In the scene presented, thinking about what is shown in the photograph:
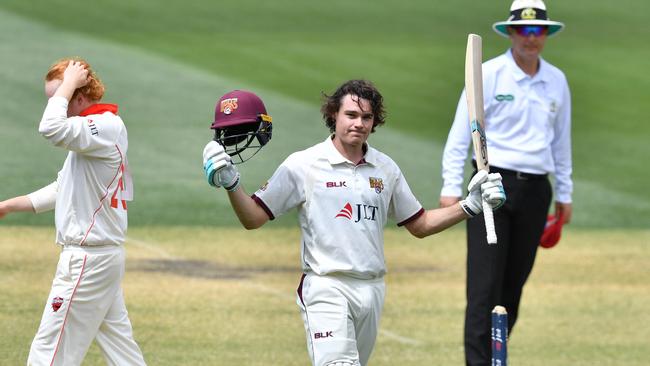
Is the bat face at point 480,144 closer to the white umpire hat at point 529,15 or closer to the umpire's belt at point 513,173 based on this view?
the umpire's belt at point 513,173

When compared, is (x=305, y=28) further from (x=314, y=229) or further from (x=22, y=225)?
(x=314, y=229)

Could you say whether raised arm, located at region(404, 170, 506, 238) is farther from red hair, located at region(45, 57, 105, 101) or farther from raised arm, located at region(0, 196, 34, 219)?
raised arm, located at region(0, 196, 34, 219)

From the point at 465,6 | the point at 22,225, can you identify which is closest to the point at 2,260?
the point at 22,225

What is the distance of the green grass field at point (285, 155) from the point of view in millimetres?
10664

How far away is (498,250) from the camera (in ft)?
28.3

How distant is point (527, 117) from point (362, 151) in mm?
2197

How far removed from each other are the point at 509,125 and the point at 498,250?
32.1 inches

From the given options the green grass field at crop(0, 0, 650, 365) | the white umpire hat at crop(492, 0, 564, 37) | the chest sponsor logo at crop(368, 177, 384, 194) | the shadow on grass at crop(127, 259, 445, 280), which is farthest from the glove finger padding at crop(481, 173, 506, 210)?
the shadow on grass at crop(127, 259, 445, 280)

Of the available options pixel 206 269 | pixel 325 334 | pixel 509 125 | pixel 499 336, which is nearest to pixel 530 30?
pixel 509 125

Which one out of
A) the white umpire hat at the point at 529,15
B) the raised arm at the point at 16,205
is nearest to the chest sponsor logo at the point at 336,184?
the raised arm at the point at 16,205

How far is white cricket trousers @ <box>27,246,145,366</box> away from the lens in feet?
22.7

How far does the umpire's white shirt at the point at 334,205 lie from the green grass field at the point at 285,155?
9.21 feet

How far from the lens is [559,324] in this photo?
11.4 meters

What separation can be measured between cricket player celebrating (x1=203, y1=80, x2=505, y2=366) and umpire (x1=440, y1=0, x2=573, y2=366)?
5.86 ft
